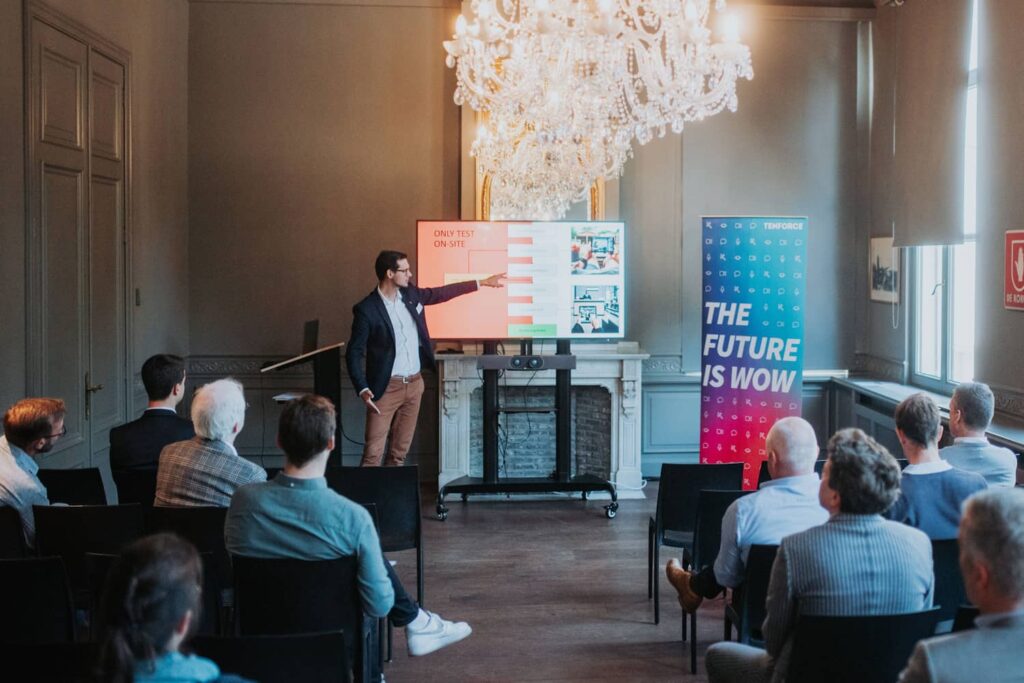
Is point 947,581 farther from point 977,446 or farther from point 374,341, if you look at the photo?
point 374,341

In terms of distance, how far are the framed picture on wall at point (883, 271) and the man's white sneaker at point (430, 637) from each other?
201 inches

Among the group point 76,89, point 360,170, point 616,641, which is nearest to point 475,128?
point 360,170

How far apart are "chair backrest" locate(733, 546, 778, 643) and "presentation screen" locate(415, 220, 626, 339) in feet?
13.1

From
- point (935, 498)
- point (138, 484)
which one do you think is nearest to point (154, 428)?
point (138, 484)

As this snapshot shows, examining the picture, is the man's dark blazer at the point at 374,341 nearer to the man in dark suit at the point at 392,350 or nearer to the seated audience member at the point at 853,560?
the man in dark suit at the point at 392,350

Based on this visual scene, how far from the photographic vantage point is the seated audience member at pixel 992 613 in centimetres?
203

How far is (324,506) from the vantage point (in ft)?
10.5

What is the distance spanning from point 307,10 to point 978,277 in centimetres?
528

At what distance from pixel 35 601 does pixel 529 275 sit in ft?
15.6

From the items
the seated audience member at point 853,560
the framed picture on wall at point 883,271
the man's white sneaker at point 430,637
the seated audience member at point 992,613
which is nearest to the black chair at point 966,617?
the seated audience member at point 853,560

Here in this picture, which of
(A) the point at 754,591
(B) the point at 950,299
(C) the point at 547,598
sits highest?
(B) the point at 950,299

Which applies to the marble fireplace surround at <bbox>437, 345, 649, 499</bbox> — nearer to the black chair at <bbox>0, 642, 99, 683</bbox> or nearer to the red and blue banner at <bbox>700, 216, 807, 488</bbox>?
the red and blue banner at <bbox>700, 216, 807, 488</bbox>

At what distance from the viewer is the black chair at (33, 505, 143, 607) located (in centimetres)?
374

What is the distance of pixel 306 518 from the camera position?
10.5ft
